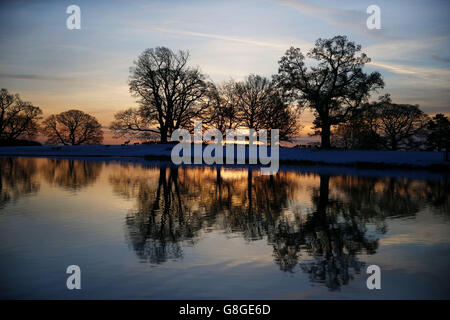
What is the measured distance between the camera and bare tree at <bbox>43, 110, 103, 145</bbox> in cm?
9706

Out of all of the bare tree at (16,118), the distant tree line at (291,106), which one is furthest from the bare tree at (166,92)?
the bare tree at (16,118)

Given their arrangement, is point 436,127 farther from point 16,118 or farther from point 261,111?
point 16,118

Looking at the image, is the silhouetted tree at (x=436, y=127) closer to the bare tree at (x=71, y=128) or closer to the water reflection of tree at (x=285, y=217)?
the water reflection of tree at (x=285, y=217)

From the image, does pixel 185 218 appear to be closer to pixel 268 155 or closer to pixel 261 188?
pixel 261 188

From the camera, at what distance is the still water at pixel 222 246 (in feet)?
23.5

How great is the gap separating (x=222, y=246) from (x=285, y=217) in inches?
176

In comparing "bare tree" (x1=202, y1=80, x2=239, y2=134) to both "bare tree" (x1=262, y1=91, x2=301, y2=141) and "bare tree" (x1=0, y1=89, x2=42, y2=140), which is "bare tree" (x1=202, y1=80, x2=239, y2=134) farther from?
"bare tree" (x1=0, y1=89, x2=42, y2=140)

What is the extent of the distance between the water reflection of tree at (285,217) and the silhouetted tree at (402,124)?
158ft

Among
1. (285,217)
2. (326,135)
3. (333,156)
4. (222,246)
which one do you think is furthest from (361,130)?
(222,246)

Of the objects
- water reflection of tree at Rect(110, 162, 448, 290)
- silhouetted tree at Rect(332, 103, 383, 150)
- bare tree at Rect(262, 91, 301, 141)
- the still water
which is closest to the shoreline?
silhouetted tree at Rect(332, 103, 383, 150)

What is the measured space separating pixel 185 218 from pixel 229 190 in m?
8.41

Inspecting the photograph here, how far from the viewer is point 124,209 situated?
15211mm

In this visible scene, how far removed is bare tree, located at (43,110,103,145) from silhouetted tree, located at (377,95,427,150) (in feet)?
229

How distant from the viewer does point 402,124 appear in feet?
227
